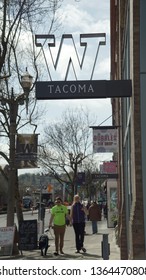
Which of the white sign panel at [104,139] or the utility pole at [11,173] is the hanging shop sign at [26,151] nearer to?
the utility pole at [11,173]

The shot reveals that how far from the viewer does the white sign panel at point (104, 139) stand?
17.0 meters

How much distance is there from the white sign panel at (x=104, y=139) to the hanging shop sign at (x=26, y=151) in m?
2.63

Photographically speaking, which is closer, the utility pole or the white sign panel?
the utility pole

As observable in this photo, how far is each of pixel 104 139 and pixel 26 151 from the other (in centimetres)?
420

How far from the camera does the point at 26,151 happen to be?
14.1 meters

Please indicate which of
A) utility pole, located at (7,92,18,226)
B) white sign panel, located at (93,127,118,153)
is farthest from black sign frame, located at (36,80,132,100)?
white sign panel, located at (93,127,118,153)

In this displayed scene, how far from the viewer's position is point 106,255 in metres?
6.27

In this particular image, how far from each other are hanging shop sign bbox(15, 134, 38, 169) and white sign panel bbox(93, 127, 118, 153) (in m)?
2.63

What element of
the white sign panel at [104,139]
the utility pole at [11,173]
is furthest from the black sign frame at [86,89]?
the white sign panel at [104,139]

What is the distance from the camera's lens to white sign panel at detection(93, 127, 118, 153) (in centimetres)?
1695

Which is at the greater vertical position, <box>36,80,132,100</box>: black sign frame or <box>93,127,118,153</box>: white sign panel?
<box>93,127,118,153</box>: white sign panel

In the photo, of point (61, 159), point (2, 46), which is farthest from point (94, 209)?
point (61, 159)

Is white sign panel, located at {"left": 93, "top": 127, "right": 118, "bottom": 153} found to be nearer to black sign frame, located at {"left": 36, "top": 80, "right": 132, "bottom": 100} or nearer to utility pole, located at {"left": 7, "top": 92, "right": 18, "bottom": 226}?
utility pole, located at {"left": 7, "top": 92, "right": 18, "bottom": 226}

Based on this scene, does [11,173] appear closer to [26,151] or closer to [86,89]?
[26,151]
